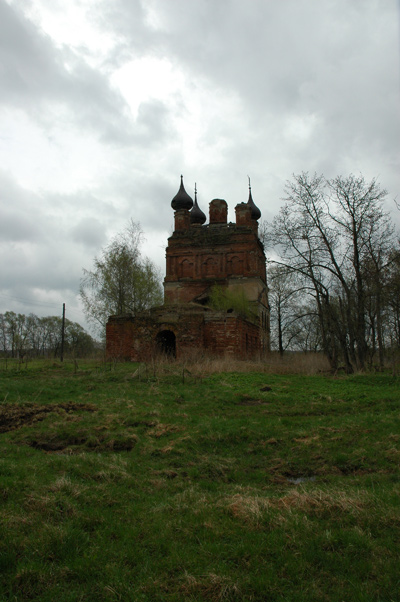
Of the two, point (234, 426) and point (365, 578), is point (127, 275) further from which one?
point (365, 578)

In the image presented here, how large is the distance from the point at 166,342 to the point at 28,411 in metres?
17.1

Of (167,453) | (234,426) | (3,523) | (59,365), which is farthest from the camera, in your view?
(59,365)

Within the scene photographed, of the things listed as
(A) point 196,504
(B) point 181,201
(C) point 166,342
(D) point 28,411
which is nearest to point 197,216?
(B) point 181,201

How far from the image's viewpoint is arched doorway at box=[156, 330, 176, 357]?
24703 millimetres

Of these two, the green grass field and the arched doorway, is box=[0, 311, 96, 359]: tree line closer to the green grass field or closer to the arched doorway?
the arched doorway

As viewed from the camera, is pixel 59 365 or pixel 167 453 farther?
pixel 59 365

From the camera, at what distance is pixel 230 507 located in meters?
4.77

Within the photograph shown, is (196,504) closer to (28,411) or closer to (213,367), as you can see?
(28,411)

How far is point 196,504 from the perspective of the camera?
16.4 ft

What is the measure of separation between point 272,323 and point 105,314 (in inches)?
711

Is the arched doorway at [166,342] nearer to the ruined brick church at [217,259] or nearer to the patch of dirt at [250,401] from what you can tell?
the ruined brick church at [217,259]

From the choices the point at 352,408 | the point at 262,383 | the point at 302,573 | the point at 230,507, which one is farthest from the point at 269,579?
the point at 262,383

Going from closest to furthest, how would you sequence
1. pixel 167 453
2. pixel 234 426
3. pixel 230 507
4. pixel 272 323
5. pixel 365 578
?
pixel 365 578, pixel 230 507, pixel 167 453, pixel 234 426, pixel 272 323

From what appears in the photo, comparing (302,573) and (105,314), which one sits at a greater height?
(105,314)
